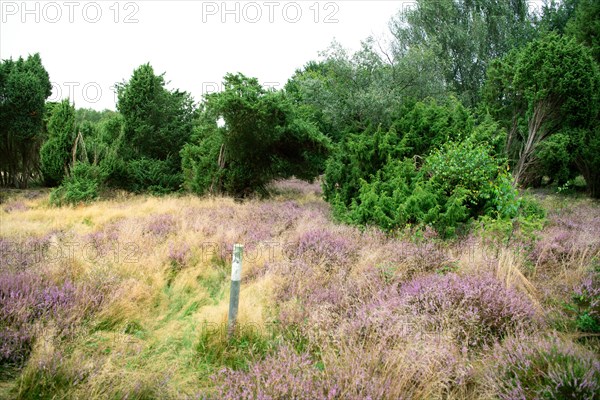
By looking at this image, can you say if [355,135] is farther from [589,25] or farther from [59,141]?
[589,25]

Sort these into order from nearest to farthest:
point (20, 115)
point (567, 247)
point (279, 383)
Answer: point (279, 383) → point (567, 247) → point (20, 115)

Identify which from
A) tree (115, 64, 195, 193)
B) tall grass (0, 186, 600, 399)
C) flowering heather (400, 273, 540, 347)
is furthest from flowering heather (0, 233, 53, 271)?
tree (115, 64, 195, 193)

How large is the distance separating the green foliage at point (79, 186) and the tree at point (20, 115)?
592 centimetres

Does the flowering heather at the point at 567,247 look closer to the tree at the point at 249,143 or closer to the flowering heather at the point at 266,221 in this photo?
the flowering heather at the point at 266,221

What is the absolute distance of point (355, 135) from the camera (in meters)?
10.3

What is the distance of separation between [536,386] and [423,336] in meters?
0.85

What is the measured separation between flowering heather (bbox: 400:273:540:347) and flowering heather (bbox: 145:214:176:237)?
547 cm

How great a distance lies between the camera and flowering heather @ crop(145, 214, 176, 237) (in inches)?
298

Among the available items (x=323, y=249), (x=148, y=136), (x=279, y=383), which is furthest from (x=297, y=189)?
(x=279, y=383)

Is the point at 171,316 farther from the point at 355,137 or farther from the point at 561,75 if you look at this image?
the point at 561,75

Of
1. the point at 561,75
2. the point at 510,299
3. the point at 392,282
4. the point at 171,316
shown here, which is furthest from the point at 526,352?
the point at 561,75

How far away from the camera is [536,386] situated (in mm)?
2375

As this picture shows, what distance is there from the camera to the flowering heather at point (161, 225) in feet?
24.9

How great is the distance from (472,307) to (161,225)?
6.73 m
